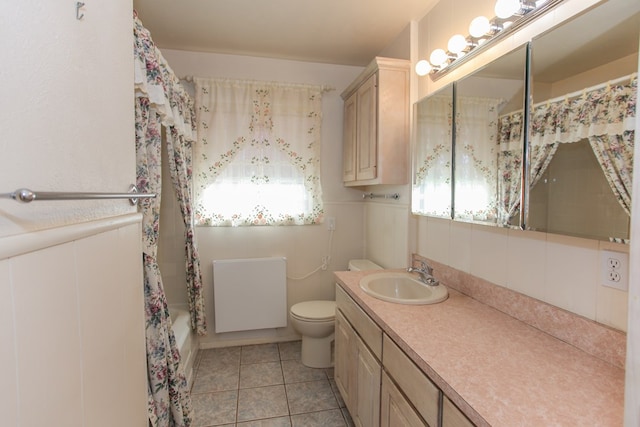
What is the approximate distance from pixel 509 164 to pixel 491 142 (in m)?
0.17

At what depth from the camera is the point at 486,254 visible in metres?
1.51

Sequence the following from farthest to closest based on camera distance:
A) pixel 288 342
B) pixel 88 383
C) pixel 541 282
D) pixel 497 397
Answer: pixel 288 342
pixel 541 282
pixel 497 397
pixel 88 383

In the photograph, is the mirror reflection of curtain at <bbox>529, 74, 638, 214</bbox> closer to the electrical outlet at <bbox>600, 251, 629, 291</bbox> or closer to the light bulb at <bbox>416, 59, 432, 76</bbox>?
the electrical outlet at <bbox>600, 251, 629, 291</bbox>

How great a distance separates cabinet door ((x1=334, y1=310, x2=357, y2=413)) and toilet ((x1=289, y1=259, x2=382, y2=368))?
0.34 metres

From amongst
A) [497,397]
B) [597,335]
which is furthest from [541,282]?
[497,397]

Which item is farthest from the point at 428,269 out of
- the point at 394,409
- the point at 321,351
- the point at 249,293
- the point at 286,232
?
the point at 249,293

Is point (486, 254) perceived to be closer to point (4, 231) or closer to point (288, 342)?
point (4, 231)

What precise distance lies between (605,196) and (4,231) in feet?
4.76

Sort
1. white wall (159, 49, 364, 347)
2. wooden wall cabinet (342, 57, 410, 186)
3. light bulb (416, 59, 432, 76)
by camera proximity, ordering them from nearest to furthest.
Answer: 1. light bulb (416, 59, 432, 76)
2. wooden wall cabinet (342, 57, 410, 186)
3. white wall (159, 49, 364, 347)

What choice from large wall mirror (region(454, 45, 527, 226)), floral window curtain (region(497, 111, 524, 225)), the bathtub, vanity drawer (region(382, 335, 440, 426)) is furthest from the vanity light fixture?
the bathtub

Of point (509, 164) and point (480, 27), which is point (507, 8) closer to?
point (480, 27)

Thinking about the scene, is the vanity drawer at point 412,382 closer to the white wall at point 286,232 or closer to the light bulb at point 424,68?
the light bulb at point 424,68

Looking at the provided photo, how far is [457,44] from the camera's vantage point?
1.57m

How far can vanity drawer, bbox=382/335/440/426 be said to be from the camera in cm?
97
